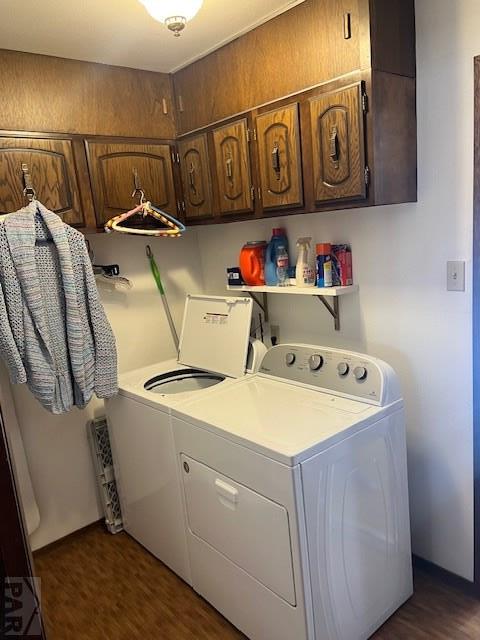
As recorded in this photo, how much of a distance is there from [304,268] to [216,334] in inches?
23.5

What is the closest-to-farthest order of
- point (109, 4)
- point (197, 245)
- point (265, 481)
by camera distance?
1. point (265, 481)
2. point (109, 4)
3. point (197, 245)

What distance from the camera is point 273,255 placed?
87.6 inches

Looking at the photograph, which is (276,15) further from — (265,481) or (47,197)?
(265,481)

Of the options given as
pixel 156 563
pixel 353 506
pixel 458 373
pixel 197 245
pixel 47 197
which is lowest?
pixel 156 563

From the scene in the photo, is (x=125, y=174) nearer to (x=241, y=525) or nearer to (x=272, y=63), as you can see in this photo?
(x=272, y=63)

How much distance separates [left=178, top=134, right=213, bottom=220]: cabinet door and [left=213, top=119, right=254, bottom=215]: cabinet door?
8 cm

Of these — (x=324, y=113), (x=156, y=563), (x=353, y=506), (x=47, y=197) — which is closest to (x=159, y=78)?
(x=47, y=197)

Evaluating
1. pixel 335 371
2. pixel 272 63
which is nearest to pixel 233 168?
pixel 272 63

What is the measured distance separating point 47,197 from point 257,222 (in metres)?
1.00

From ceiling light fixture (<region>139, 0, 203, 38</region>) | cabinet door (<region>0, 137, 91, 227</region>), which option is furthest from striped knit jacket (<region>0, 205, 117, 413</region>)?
ceiling light fixture (<region>139, 0, 203, 38</region>)

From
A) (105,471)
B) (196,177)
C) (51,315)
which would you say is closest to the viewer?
(51,315)

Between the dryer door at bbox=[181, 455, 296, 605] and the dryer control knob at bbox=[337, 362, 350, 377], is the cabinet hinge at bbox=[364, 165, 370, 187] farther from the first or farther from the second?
the dryer door at bbox=[181, 455, 296, 605]

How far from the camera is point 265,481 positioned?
59.7 inches

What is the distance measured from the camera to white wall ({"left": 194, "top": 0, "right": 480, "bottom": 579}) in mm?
1622
